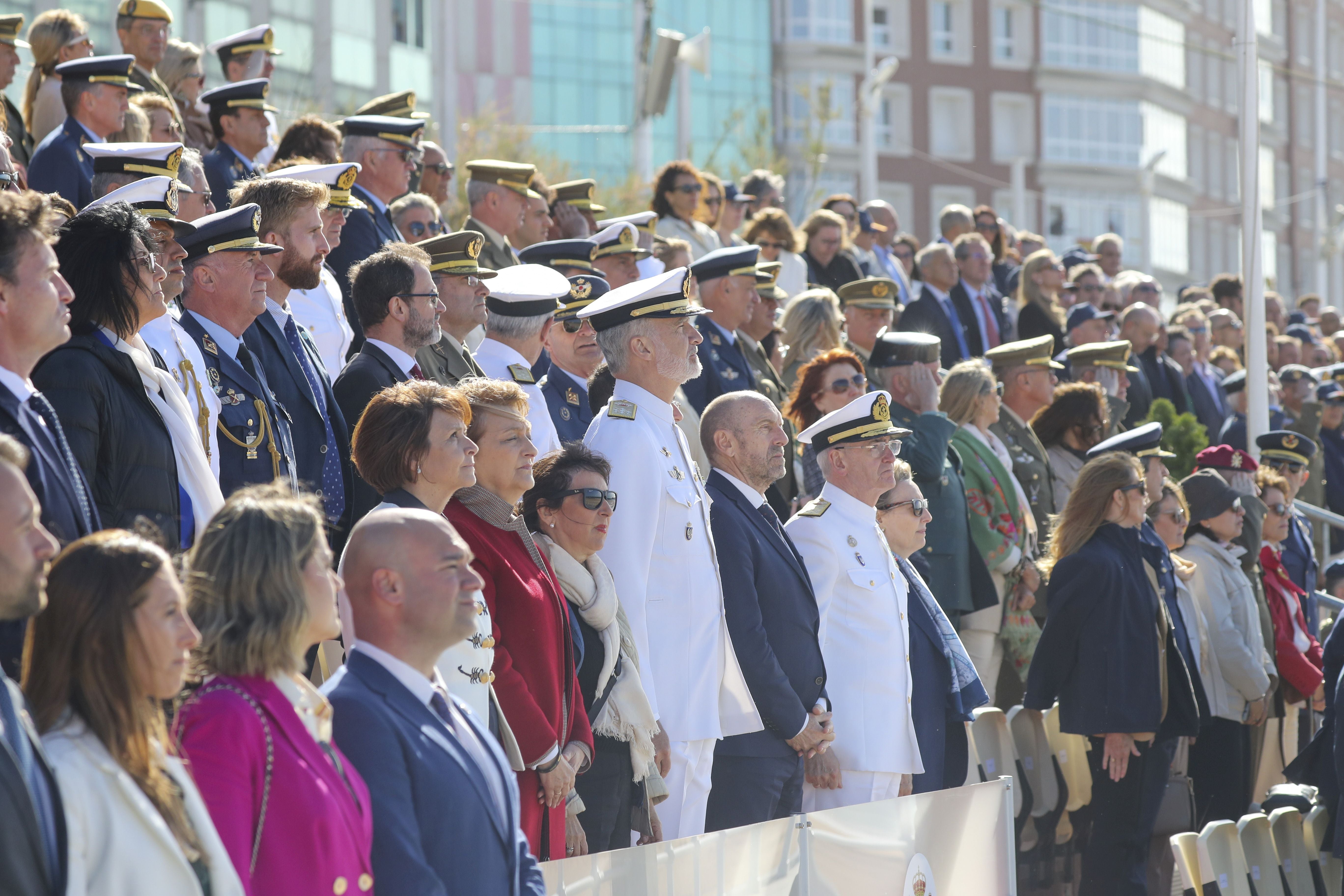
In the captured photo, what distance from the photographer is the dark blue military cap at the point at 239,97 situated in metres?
7.97

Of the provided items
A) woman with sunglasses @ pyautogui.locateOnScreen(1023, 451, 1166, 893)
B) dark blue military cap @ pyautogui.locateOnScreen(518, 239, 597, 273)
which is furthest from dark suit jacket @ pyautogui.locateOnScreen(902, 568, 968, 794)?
dark blue military cap @ pyautogui.locateOnScreen(518, 239, 597, 273)

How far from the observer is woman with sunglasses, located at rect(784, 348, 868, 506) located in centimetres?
745

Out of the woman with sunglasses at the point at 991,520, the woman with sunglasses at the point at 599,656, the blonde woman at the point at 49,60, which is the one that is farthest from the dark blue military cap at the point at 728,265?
the blonde woman at the point at 49,60

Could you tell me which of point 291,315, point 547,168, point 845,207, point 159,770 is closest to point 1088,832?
point 291,315

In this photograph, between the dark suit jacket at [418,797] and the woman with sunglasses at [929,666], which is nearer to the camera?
the dark suit jacket at [418,797]

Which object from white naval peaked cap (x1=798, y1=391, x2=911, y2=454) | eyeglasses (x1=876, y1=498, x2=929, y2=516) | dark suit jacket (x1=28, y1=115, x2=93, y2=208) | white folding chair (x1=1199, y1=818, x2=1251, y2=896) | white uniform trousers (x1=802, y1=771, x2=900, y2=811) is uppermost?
dark suit jacket (x1=28, y1=115, x2=93, y2=208)

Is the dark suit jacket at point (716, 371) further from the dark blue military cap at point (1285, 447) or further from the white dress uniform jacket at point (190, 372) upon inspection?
the dark blue military cap at point (1285, 447)

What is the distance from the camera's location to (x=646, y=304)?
5.71 meters

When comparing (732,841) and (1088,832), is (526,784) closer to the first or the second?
(732,841)

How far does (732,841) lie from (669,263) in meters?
5.37

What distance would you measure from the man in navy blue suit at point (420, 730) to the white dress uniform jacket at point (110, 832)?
1.65 feet

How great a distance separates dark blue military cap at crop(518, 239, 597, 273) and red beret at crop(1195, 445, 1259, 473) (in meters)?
3.94

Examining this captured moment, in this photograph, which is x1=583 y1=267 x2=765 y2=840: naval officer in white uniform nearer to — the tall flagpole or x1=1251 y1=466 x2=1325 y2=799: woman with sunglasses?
x1=1251 y1=466 x2=1325 y2=799: woman with sunglasses

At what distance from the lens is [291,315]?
545cm
